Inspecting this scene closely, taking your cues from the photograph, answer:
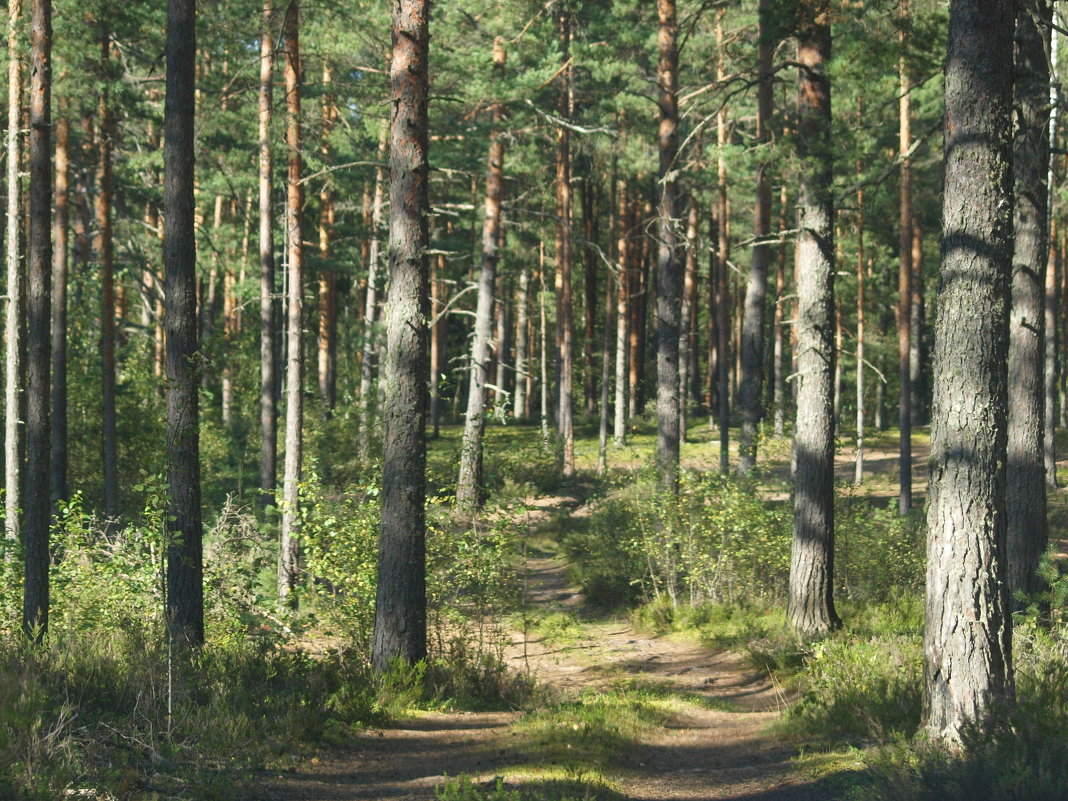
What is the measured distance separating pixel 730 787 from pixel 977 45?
522 centimetres

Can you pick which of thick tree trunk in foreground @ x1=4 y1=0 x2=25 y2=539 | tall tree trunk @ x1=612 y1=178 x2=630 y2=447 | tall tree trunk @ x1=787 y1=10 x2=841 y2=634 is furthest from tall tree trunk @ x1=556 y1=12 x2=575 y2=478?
tall tree trunk @ x1=787 y1=10 x2=841 y2=634

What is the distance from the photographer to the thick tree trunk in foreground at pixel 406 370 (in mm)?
8688

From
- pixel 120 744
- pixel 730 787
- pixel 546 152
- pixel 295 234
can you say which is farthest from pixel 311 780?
pixel 546 152

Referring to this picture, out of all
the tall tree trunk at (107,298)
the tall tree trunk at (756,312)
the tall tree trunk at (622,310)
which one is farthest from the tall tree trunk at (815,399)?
the tall tree trunk at (622,310)

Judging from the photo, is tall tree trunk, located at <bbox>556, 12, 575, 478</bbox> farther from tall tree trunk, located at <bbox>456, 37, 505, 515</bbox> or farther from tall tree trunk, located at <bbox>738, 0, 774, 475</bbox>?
tall tree trunk, located at <bbox>738, 0, 774, 475</bbox>

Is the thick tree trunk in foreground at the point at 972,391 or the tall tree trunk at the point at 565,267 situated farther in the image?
the tall tree trunk at the point at 565,267

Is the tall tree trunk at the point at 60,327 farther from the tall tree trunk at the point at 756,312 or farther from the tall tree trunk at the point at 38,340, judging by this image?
the tall tree trunk at the point at 756,312

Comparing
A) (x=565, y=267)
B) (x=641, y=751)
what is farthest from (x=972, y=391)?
(x=565, y=267)

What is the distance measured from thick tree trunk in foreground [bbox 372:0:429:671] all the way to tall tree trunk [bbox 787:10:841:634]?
4194 mm

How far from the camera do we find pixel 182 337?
28.6 ft

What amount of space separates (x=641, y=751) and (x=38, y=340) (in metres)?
7.67

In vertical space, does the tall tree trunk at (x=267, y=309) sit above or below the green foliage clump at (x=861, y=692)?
above

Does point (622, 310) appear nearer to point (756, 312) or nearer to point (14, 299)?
point (756, 312)

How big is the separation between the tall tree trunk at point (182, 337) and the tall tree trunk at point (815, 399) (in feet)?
20.3
